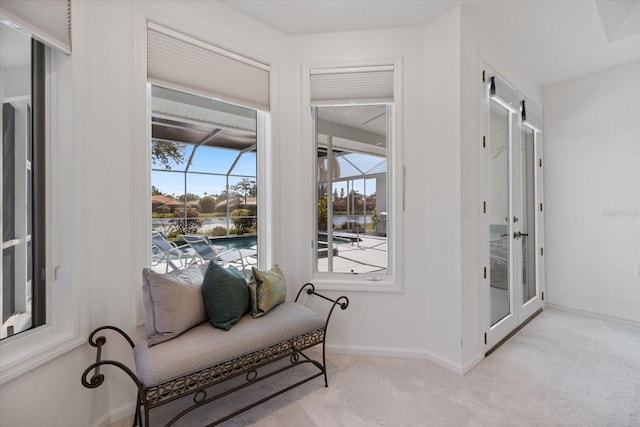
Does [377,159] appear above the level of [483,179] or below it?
above

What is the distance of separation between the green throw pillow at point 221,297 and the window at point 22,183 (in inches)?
30.7

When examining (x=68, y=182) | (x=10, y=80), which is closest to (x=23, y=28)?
(x=10, y=80)

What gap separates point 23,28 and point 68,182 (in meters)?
0.67

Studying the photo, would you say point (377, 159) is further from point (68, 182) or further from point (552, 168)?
point (552, 168)

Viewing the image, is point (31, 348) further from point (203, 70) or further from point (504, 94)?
point (504, 94)

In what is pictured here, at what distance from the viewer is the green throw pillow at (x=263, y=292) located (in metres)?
1.84

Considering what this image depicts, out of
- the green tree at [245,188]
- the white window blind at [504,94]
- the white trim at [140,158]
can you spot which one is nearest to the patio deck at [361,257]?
the green tree at [245,188]

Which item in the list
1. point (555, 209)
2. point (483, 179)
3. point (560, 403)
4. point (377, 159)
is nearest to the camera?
point (560, 403)

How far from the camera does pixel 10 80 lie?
1268 mm

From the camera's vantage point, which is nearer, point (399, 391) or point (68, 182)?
point (68, 182)

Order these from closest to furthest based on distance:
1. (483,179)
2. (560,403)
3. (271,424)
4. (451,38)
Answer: (271,424) < (560,403) < (451,38) < (483,179)

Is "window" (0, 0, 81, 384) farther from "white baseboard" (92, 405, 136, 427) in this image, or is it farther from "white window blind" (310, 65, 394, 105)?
"white window blind" (310, 65, 394, 105)

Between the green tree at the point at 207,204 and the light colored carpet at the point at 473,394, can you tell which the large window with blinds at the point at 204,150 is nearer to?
the green tree at the point at 207,204

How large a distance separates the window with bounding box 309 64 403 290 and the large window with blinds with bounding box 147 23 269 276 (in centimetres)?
49
